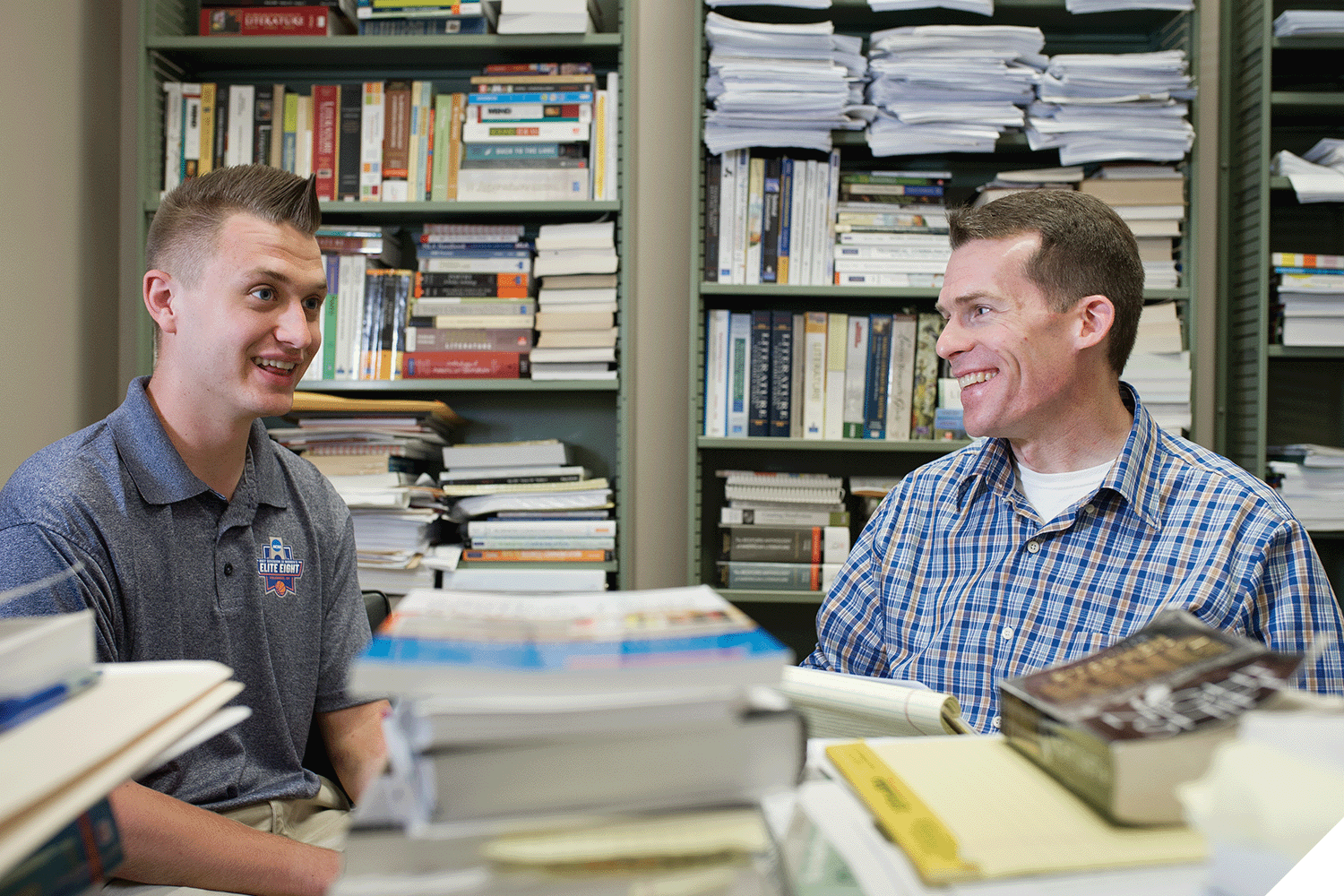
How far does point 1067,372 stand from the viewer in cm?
138

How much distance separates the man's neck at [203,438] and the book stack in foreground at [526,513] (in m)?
0.95

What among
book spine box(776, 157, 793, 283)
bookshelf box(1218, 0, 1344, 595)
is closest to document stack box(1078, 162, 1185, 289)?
bookshelf box(1218, 0, 1344, 595)

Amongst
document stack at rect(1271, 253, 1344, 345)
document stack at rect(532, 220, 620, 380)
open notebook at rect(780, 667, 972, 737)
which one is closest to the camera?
open notebook at rect(780, 667, 972, 737)

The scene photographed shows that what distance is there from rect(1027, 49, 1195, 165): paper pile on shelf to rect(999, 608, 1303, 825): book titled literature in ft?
6.40

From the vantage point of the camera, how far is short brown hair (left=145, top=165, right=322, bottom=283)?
1.34 meters

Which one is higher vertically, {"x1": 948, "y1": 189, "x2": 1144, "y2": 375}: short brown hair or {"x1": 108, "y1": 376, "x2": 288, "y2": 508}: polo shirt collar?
{"x1": 948, "y1": 189, "x2": 1144, "y2": 375}: short brown hair

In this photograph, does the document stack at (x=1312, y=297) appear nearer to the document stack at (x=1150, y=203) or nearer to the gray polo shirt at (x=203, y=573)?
the document stack at (x=1150, y=203)

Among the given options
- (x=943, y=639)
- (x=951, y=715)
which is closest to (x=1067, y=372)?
(x=943, y=639)

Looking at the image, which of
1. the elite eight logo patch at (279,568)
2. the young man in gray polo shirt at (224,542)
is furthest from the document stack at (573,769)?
the elite eight logo patch at (279,568)

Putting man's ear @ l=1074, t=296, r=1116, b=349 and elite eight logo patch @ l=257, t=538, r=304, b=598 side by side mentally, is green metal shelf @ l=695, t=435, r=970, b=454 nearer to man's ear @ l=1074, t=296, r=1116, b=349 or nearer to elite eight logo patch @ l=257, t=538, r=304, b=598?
man's ear @ l=1074, t=296, r=1116, b=349

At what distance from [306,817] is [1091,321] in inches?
54.2

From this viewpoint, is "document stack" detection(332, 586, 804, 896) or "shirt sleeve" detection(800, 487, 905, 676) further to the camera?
"shirt sleeve" detection(800, 487, 905, 676)

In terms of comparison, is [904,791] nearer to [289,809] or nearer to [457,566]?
[289,809]

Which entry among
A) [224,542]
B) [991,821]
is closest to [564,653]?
[991,821]
